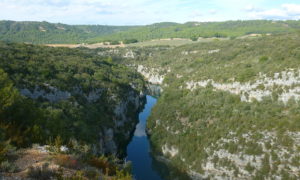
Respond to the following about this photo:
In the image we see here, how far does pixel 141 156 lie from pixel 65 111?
629 inches

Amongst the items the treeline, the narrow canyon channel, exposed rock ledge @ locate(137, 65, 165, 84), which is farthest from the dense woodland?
exposed rock ledge @ locate(137, 65, 165, 84)

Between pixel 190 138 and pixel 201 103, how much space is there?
1052 cm

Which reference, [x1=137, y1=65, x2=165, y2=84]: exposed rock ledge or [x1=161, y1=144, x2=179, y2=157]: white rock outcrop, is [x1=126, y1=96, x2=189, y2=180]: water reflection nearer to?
[x1=161, y1=144, x2=179, y2=157]: white rock outcrop

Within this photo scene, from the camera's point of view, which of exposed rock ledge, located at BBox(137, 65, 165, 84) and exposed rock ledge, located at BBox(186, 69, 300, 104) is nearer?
exposed rock ledge, located at BBox(186, 69, 300, 104)

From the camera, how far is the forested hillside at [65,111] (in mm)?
15273

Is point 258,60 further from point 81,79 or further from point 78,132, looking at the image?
point 78,132

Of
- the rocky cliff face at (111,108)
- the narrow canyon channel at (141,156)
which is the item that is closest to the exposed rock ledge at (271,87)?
the narrow canyon channel at (141,156)

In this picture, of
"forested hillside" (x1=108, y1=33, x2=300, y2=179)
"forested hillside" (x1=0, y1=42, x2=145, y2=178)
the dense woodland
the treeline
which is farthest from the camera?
"forested hillside" (x1=108, y1=33, x2=300, y2=179)

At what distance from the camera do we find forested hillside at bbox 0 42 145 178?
1527 cm

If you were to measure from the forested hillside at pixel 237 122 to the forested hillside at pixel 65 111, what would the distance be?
8.08 metres

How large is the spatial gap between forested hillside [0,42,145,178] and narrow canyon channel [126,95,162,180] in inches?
64.1

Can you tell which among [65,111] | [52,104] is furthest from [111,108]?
[52,104]

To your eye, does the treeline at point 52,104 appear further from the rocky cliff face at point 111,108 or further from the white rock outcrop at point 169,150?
the white rock outcrop at point 169,150

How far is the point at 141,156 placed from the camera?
135ft
